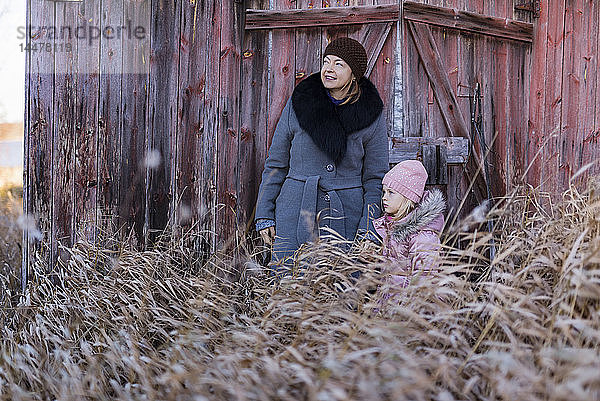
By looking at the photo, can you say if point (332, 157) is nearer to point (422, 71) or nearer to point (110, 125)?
point (422, 71)

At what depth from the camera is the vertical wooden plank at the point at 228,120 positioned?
13.4 feet

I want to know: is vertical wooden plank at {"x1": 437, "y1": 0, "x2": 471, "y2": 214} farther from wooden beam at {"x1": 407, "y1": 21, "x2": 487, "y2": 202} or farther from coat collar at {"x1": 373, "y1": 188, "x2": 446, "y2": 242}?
coat collar at {"x1": 373, "y1": 188, "x2": 446, "y2": 242}

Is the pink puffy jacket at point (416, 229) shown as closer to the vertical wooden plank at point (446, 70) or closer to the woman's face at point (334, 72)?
the woman's face at point (334, 72)

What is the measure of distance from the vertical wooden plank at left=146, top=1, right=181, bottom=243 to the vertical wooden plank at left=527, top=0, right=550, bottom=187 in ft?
8.87

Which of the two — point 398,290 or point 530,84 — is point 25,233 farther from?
point 530,84

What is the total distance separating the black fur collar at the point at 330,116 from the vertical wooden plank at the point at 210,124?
87cm

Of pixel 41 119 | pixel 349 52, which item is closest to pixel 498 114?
pixel 349 52

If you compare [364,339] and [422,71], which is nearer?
[364,339]

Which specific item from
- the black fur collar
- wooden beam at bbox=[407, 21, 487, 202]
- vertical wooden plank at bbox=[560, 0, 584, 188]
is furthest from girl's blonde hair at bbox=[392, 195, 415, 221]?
vertical wooden plank at bbox=[560, 0, 584, 188]

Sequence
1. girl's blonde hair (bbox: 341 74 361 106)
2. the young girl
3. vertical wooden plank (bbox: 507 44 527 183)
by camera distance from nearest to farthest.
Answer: the young girl, girl's blonde hair (bbox: 341 74 361 106), vertical wooden plank (bbox: 507 44 527 183)

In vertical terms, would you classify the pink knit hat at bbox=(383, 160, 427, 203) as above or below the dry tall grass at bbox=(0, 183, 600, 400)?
above

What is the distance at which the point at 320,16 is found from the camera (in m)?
3.96

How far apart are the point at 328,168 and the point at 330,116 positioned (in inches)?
12.6

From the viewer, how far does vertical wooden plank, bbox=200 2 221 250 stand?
4.12 m
